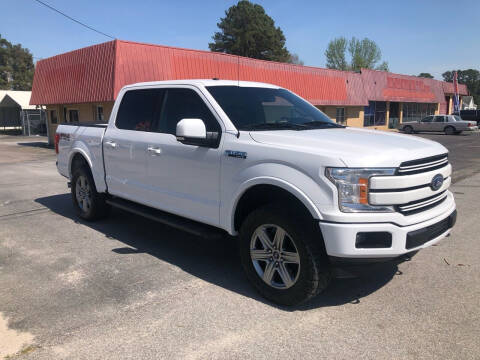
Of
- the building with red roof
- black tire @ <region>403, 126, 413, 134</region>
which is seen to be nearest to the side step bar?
the building with red roof

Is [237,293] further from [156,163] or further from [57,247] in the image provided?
[57,247]

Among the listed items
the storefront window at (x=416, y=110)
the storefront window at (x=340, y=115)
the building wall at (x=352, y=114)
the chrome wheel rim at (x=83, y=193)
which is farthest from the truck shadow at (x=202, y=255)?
the storefront window at (x=416, y=110)

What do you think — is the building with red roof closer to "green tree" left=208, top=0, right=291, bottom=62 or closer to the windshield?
the windshield

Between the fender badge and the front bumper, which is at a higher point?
the fender badge

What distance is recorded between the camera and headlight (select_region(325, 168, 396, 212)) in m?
3.17

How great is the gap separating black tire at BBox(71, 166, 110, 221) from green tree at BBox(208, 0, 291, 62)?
5529 centimetres

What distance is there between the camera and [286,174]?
3484mm

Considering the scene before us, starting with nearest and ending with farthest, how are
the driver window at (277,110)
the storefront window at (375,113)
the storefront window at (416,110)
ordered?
the driver window at (277,110), the storefront window at (375,113), the storefront window at (416,110)

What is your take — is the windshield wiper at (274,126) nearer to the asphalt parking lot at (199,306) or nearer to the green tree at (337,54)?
the asphalt parking lot at (199,306)

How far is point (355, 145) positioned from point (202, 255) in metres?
2.46

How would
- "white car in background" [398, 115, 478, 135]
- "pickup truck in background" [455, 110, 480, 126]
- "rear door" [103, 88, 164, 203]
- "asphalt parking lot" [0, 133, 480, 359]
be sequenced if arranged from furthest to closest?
1. "pickup truck in background" [455, 110, 480, 126]
2. "white car in background" [398, 115, 478, 135]
3. "rear door" [103, 88, 164, 203]
4. "asphalt parking lot" [0, 133, 480, 359]

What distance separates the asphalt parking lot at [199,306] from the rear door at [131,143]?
0.75 meters

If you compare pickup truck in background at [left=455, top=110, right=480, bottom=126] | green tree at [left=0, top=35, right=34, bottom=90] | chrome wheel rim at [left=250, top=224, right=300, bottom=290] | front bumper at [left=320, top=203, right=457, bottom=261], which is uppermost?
green tree at [left=0, top=35, right=34, bottom=90]

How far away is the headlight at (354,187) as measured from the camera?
10.4 ft
